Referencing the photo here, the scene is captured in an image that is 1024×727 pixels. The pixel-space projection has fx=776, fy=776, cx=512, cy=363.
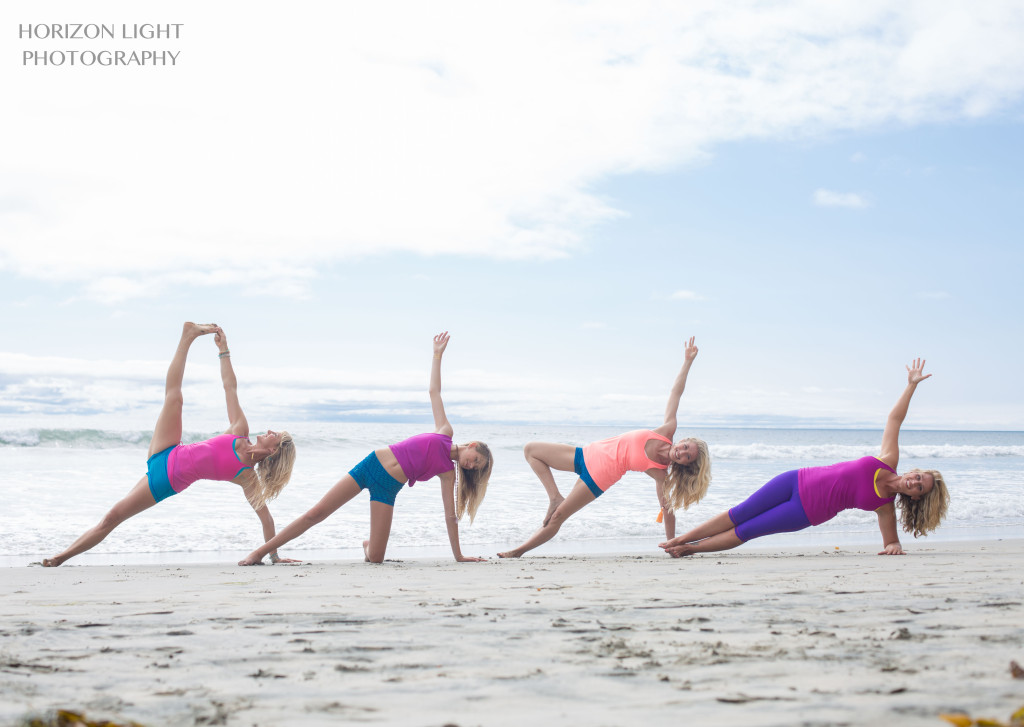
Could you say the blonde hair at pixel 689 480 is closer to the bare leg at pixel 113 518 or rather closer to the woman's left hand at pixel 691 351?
the woman's left hand at pixel 691 351

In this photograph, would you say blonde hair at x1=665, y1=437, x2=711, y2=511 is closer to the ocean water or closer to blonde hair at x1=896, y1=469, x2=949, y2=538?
the ocean water

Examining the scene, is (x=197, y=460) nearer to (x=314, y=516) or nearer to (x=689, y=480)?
(x=314, y=516)

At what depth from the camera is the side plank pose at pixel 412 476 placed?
7203 millimetres

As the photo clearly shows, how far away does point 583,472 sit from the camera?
7766 millimetres

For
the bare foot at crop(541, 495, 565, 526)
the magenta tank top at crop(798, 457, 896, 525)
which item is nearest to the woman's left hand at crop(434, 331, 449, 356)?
the bare foot at crop(541, 495, 565, 526)

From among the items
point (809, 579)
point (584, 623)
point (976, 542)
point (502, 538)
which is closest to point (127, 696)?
point (584, 623)

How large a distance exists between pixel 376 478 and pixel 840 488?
4.27 meters

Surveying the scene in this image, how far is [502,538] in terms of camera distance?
10273 mm

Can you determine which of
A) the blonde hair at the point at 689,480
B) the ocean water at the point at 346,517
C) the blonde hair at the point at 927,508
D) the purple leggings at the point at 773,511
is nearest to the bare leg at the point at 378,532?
the ocean water at the point at 346,517

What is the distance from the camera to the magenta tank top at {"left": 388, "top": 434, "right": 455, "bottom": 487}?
719cm

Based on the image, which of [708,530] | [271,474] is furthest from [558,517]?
[271,474]

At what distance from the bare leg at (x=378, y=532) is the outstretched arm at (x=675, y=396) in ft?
9.04

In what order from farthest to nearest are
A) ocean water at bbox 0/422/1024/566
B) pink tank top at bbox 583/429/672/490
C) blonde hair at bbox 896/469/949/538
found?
ocean water at bbox 0/422/1024/566, pink tank top at bbox 583/429/672/490, blonde hair at bbox 896/469/949/538

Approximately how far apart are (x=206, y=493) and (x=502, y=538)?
17.7ft
